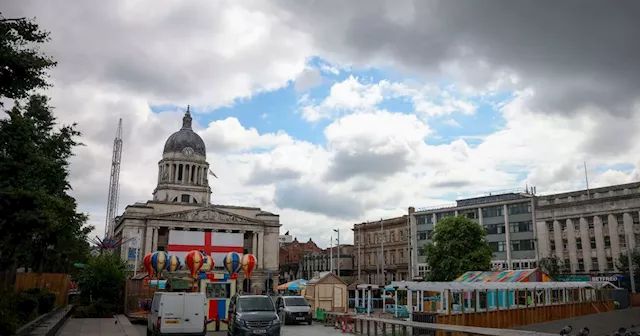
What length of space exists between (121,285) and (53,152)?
576 inches

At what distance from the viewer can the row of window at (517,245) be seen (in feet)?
230

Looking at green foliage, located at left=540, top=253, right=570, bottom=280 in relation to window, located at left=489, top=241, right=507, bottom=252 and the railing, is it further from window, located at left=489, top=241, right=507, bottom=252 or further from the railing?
the railing

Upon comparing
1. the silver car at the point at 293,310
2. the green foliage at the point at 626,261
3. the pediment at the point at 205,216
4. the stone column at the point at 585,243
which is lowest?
the silver car at the point at 293,310

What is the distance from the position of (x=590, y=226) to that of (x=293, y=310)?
4664 cm

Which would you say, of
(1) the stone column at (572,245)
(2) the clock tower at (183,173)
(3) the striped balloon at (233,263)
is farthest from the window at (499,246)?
(2) the clock tower at (183,173)

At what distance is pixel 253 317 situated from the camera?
22234 millimetres

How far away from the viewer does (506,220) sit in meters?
74.0

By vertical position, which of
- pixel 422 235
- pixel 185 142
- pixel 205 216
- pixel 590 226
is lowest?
pixel 590 226

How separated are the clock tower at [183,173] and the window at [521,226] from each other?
74050 millimetres

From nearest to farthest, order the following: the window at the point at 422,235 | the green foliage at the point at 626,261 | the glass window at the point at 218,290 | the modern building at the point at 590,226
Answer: the glass window at the point at 218,290, the green foliage at the point at 626,261, the modern building at the point at 590,226, the window at the point at 422,235

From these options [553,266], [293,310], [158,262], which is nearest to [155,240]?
[158,262]

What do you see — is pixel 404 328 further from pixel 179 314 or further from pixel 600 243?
pixel 600 243

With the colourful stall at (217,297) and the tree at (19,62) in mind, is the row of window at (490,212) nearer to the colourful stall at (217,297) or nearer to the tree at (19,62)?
the colourful stall at (217,297)

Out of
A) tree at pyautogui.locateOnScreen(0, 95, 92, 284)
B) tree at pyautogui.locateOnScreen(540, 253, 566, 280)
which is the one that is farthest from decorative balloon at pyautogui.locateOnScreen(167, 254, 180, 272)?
tree at pyautogui.locateOnScreen(540, 253, 566, 280)
